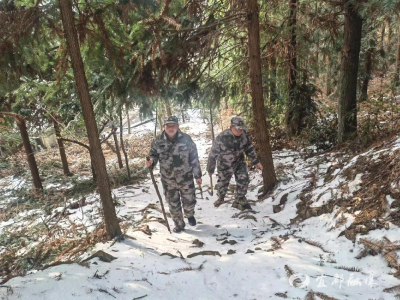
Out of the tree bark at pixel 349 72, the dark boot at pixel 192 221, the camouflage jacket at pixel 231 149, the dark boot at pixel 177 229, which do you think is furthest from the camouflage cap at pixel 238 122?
the tree bark at pixel 349 72

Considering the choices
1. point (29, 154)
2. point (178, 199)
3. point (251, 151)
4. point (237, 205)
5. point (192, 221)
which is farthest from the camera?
point (29, 154)

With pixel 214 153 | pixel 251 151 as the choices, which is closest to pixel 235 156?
pixel 251 151

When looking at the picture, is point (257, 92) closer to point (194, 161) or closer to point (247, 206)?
point (194, 161)

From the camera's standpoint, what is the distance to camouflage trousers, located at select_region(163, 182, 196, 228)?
534cm

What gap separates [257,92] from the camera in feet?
18.4

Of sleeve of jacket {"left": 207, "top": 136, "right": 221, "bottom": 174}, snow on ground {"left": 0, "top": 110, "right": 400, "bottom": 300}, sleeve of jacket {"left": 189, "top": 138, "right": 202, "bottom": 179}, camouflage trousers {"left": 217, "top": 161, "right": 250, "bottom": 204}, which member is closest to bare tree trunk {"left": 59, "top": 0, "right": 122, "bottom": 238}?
snow on ground {"left": 0, "top": 110, "right": 400, "bottom": 300}

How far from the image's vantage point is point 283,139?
33.4 ft

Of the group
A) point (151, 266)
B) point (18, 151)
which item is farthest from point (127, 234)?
point (18, 151)

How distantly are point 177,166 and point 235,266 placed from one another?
2328 mm

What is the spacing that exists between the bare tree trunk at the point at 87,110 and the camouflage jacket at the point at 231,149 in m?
2.56

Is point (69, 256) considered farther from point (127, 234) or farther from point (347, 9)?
point (347, 9)

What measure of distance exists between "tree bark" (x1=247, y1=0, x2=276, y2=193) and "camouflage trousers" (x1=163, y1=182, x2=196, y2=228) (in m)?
1.89

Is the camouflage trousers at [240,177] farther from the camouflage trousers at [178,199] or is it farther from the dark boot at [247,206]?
the camouflage trousers at [178,199]

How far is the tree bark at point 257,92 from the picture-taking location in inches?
207
